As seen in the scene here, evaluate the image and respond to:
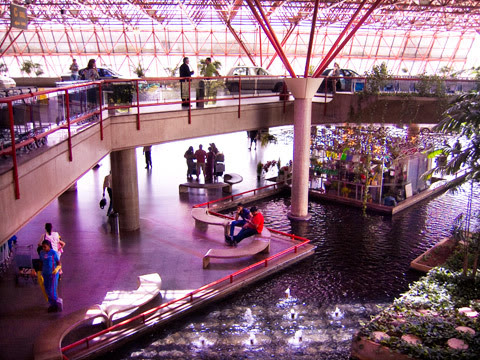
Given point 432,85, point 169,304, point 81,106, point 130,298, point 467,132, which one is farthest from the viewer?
point 432,85

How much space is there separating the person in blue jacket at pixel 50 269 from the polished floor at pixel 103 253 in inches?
16.5

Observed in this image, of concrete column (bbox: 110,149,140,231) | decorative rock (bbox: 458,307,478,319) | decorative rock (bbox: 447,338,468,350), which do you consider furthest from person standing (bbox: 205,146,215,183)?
decorative rock (bbox: 447,338,468,350)

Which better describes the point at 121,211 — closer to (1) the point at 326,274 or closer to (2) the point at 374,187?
(1) the point at 326,274

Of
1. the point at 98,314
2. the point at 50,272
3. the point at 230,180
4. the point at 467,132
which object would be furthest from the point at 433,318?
the point at 230,180

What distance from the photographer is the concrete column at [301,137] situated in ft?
51.2

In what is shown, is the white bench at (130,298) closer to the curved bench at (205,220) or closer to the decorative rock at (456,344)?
the curved bench at (205,220)

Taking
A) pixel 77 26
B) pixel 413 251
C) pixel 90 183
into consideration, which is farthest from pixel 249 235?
pixel 77 26

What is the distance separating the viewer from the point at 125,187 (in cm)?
1402

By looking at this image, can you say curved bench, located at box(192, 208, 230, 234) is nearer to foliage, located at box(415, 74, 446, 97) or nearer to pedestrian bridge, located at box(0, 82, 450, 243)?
pedestrian bridge, located at box(0, 82, 450, 243)

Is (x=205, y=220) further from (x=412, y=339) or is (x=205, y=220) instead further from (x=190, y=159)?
(x=412, y=339)

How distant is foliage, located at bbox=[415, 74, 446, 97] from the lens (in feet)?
58.7

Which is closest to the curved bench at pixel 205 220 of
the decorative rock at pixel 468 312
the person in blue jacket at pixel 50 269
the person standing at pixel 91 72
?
the person in blue jacket at pixel 50 269

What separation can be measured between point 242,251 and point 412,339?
196 inches

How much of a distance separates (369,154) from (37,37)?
45087mm
